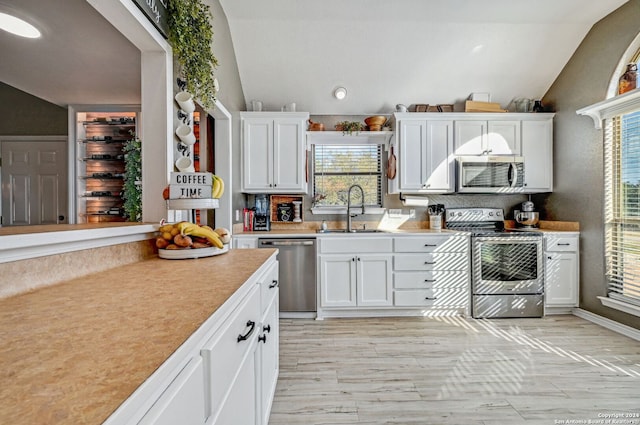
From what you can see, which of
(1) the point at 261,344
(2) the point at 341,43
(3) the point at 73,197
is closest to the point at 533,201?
(2) the point at 341,43

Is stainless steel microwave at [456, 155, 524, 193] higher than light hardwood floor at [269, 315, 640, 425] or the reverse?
higher

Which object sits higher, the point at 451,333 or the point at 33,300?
the point at 33,300

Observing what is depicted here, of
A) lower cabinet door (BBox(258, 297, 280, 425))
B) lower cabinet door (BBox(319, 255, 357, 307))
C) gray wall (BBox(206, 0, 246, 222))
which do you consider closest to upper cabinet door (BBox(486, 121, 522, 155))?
lower cabinet door (BBox(319, 255, 357, 307))

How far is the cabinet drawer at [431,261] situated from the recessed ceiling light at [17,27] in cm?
374

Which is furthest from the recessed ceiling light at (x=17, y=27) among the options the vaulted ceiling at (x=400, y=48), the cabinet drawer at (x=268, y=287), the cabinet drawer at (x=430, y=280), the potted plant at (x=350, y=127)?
the cabinet drawer at (x=430, y=280)

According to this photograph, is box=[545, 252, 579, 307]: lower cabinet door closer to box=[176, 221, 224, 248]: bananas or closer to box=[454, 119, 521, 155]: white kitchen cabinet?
box=[454, 119, 521, 155]: white kitchen cabinet

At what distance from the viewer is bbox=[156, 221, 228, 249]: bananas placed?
1.45m

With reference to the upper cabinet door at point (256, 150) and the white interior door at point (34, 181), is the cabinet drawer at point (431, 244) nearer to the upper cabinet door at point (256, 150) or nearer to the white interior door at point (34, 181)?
the upper cabinet door at point (256, 150)

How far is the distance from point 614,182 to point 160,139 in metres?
3.94

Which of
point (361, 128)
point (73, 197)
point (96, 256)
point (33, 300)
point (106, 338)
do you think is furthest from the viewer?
point (73, 197)

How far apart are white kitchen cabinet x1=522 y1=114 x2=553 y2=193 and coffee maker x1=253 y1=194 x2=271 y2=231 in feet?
10.1

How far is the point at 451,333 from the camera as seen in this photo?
2.76m

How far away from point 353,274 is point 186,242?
204cm

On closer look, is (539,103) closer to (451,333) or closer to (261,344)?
(451,333)
